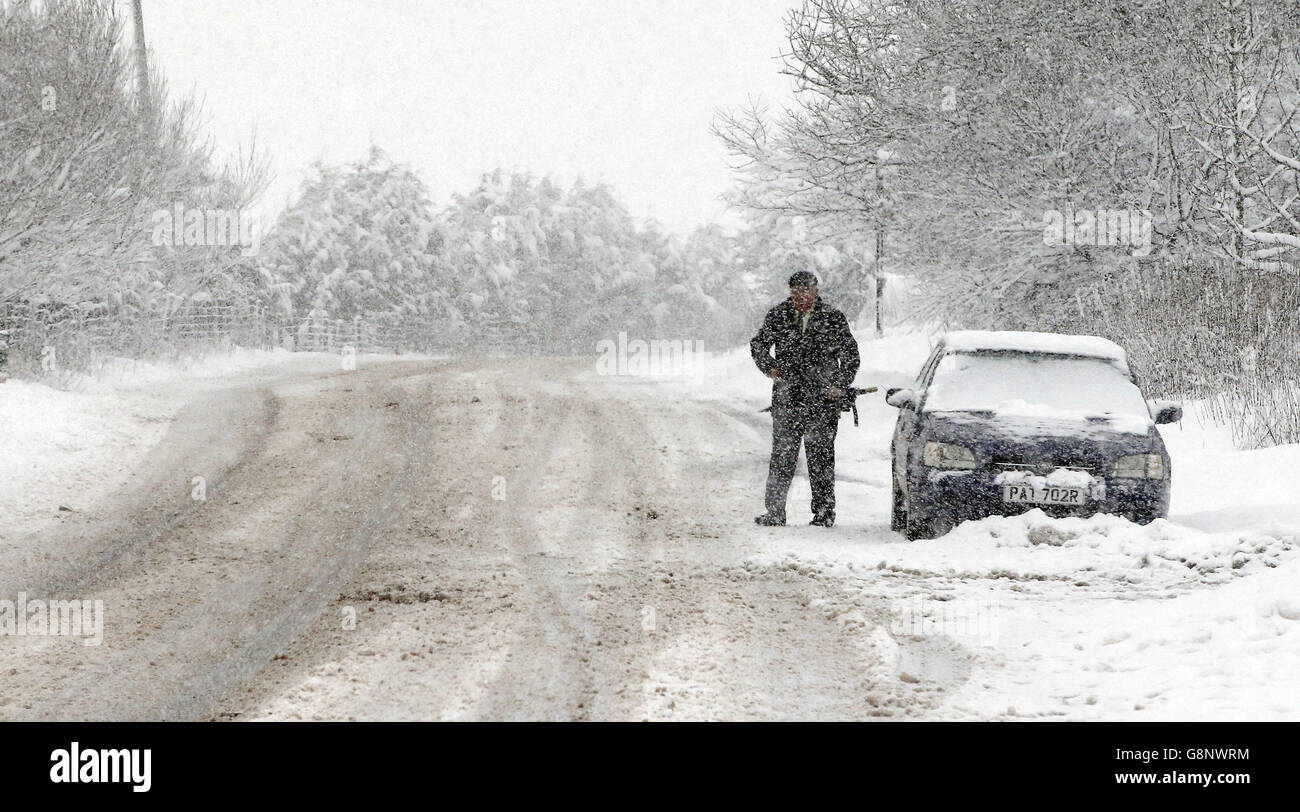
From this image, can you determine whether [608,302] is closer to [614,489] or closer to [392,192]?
[392,192]

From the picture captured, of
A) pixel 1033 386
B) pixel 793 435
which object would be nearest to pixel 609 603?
pixel 793 435

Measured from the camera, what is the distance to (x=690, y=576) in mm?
7531

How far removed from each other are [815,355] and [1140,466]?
2.64 metres

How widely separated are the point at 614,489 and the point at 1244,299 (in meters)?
8.19

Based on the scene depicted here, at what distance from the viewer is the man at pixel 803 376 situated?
371 inches

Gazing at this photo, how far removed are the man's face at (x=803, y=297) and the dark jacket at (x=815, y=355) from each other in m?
0.08

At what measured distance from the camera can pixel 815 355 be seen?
31.0 ft

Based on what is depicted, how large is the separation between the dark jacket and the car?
71 cm

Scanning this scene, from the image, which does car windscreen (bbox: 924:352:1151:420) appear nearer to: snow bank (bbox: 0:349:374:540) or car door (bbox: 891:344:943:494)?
car door (bbox: 891:344:943:494)

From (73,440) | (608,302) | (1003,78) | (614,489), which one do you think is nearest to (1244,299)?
(1003,78)

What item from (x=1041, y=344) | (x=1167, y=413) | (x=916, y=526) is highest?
(x=1041, y=344)

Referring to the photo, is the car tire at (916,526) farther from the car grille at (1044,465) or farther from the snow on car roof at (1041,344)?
the snow on car roof at (1041,344)

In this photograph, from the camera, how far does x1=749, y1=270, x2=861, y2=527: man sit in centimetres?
943

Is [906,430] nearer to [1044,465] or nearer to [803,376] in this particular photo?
[803,376]
